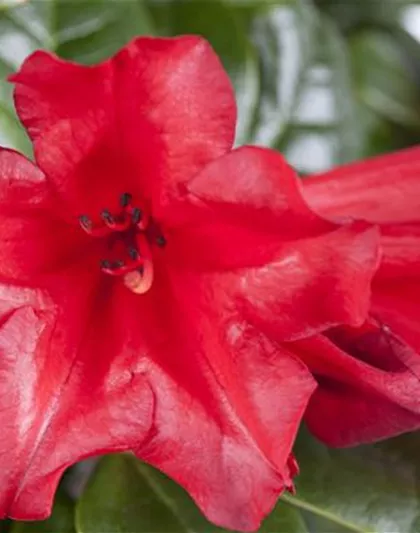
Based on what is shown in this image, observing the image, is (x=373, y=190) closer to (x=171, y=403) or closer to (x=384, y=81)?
(x=171, y=403)

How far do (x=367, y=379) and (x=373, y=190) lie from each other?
14 centimetres

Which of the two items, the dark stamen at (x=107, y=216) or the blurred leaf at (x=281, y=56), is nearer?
the dark stamen at (x=107, y=216)

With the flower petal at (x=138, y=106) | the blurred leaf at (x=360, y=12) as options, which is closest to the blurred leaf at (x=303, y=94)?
the blurred leaf at (x=360, y=12)

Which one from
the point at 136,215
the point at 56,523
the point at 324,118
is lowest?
the point at 56,523

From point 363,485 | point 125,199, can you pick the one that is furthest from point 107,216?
point 363,485

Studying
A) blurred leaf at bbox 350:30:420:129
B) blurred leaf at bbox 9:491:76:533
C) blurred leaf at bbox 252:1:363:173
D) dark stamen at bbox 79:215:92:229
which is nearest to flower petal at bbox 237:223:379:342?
dark stamen at bbox 79:215:92:229

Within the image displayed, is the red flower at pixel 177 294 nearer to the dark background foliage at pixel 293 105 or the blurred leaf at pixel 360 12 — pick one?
the dark background foliage at pixel 293 105

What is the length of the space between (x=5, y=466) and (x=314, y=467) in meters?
0.24

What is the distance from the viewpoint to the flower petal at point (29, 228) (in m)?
0.56

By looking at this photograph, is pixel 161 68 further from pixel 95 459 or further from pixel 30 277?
pixel 95 459

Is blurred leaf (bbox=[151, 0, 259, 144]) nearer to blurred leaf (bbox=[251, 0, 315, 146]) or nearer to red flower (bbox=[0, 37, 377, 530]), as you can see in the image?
blurred leaf (bbox=[251, 0, 315, 146])

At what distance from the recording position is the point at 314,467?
698 mm

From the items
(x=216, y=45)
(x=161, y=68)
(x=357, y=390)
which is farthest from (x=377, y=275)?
(x=216, y=45)

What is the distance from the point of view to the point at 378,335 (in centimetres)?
59
